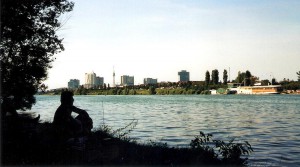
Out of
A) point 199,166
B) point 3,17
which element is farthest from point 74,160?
point 3,17

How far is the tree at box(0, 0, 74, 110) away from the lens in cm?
1988

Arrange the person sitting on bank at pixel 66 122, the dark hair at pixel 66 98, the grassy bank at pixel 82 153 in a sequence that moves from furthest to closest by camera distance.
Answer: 1. the dark hair at pixel 66 98
2. the person sitting on bank at pixel 66 122
3. the grassy bank at pixel 82 153

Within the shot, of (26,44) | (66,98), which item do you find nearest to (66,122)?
(66,98)

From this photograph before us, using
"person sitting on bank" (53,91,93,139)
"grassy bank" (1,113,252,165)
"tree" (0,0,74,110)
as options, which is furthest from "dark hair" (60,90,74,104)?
"tree" (0,0,74,110)

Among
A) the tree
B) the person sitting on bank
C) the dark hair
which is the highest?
the tree

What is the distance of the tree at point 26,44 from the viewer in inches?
783

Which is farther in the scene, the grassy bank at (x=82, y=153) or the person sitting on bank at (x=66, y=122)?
the person sitting on bank at (x=66, y=122)

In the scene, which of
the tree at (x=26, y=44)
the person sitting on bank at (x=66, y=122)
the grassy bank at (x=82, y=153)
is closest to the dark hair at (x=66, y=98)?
the person sitting on bank at (x=66, y=122)

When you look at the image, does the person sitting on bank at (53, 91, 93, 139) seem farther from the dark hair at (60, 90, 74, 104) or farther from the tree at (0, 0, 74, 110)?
the tree at (0, 0, 74, 110)

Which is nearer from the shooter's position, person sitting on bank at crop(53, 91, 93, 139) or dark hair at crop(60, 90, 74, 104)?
person sitting on bank at crop(53, 91, 93, 139)

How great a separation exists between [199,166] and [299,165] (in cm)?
738

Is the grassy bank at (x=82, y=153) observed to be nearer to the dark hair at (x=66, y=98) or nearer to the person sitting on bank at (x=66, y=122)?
the person sitting on bank at (x=66, y=122)

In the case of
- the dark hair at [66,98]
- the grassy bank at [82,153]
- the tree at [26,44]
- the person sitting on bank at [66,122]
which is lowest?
the grassy bank at [82,153]

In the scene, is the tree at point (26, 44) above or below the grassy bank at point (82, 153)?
above
